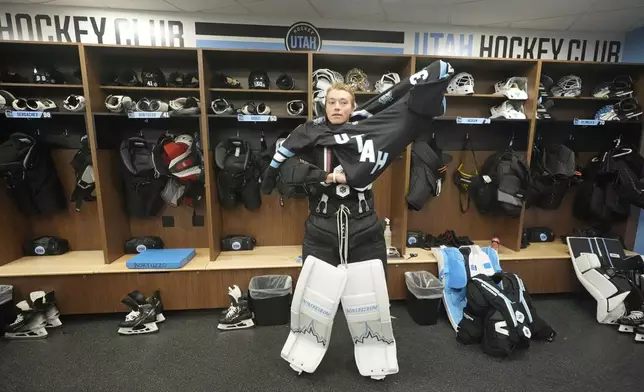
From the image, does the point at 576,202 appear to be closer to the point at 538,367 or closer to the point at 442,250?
the point at 442,250

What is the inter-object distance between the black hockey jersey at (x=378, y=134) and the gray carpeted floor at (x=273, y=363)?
1143 mm

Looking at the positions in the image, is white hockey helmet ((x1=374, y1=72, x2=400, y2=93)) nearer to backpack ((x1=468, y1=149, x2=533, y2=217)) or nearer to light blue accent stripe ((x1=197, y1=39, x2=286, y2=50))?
light blue accent stripe ((x1=197, y1=39, x2=286, y2=50))

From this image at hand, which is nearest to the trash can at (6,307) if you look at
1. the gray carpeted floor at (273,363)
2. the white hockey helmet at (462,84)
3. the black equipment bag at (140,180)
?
the gray carpeted floor at (273,363)

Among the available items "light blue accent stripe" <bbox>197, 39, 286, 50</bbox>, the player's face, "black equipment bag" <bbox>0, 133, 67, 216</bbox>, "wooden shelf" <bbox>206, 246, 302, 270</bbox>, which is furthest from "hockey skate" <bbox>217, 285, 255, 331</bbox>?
"light blue accent stripe" <bbox>197, 39, 286, 50</bbox>

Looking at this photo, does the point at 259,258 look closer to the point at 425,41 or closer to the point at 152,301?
the point at 152,301

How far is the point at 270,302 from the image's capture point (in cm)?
216

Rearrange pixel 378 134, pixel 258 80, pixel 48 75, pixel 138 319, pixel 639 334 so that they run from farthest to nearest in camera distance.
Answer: pixel 258 80 → pixel 48 75 → pixel 138 319 → pixel 639 334 → pixel 378 134

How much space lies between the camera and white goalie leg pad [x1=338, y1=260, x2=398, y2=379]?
1597 millimetres

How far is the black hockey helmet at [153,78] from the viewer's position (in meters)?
2.28

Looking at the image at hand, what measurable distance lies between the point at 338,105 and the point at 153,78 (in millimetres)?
1612

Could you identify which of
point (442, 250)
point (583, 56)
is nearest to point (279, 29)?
point (442, 250)

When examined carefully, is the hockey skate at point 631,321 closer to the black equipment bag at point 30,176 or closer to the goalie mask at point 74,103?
the goalie mask at point 74,103

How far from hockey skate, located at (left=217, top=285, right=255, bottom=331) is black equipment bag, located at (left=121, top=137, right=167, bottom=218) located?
3.26 ft

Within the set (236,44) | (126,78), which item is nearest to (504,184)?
(236,44)
